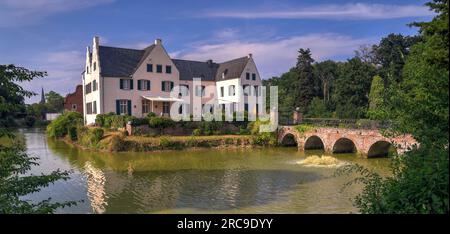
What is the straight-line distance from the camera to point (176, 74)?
40875 millimetres

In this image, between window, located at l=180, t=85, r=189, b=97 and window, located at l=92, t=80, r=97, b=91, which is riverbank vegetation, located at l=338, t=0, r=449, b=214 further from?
window, located at l=92, t=80, r=97, b=91

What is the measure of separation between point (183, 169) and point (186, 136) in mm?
11185

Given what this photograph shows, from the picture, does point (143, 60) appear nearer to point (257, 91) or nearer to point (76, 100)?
point (257, 91)

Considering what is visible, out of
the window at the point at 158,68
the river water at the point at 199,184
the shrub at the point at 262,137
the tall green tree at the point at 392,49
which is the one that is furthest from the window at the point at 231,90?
the tall green tree at the point at 392,49

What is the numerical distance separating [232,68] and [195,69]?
4.69m

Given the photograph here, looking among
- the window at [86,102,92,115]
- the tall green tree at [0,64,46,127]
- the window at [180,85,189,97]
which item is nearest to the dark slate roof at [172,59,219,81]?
the window at [180,85,189,97]

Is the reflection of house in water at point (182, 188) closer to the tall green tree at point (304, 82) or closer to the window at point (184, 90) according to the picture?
the window at point (184, 90)

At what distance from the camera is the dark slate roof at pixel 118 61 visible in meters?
37.3

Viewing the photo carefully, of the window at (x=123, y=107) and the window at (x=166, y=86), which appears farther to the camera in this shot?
the window at (x=166, y=86)

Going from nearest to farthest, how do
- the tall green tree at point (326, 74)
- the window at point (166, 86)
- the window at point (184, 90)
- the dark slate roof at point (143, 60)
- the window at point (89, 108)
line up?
the dark slate roof at point (143, 60), the window at point (166, 86), the window at point (89, 108), the window at point (184, 90), the tall green tree at point (326, 74)

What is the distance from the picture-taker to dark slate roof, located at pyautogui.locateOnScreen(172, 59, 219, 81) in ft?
142

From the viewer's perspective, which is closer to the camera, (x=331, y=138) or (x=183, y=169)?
(x=183, y=169)
